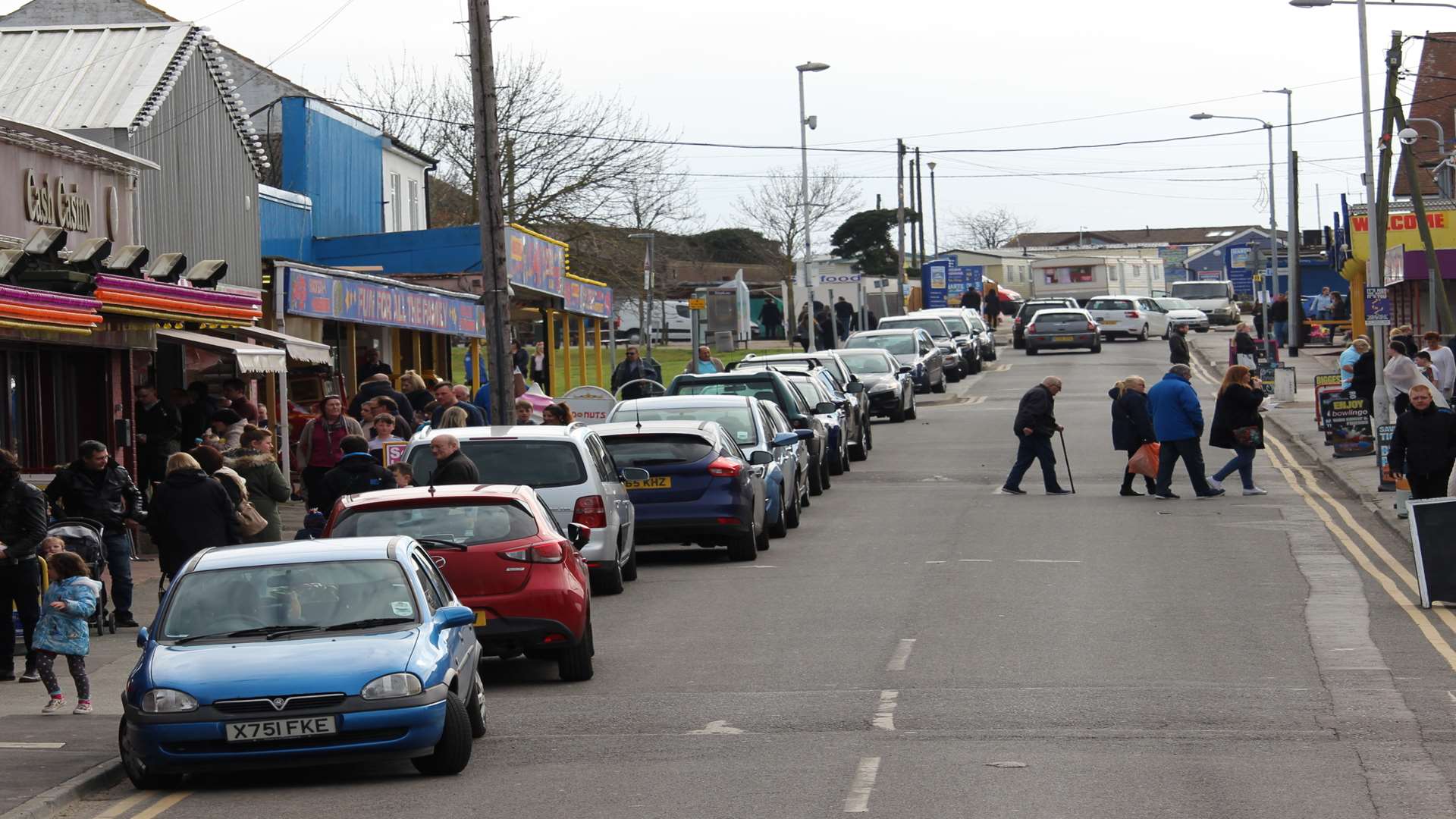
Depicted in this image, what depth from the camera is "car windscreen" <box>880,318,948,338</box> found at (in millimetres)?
47906

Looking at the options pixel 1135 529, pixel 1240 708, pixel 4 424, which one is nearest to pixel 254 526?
pixel 4 424

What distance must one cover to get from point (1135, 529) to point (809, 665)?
869 cm

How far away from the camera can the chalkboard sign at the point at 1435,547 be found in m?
13.8

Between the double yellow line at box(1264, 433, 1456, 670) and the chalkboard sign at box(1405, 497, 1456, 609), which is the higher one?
the chalkboard sign at box(1405, 497, 1456, 609)

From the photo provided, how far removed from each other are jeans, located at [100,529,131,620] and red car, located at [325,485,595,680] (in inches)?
125

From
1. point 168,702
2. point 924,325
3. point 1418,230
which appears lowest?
point 168,702

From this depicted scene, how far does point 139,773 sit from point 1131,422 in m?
16.3

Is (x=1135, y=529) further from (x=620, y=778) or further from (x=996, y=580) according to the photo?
(x=620, y=778)

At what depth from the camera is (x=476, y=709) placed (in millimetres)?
9828

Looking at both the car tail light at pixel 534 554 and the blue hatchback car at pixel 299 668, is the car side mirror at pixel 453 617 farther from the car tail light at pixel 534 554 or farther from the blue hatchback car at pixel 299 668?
the car tail light at pixel 534 554

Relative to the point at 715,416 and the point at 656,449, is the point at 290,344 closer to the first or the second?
the point at 715,416

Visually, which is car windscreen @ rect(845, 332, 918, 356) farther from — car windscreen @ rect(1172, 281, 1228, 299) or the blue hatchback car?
car windscreen @ rect(1172, 281, 1228, 299)

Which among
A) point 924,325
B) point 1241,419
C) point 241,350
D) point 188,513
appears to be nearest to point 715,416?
point 241,350

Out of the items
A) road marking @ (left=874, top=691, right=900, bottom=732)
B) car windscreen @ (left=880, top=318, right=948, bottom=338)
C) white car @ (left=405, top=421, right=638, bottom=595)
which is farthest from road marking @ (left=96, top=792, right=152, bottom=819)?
car windscreen @ (left=880, top=318, right=948, bottom=338)
